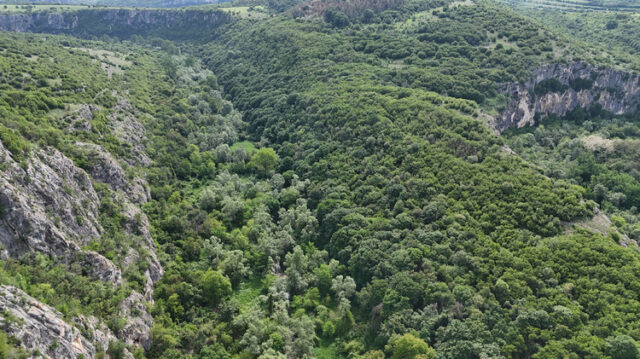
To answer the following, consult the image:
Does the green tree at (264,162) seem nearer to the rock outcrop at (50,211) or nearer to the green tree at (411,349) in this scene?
the rock outcrop at (50,211)

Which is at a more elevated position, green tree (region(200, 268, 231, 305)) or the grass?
green tree (region(200, 268, 231, 305))

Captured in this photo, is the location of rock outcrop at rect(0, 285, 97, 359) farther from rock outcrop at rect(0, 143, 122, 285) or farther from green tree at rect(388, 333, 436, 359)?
green tree at rect(388, 333, 436, 359)

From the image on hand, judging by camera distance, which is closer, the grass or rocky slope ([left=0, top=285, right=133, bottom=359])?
rocky slope ([left=0, top=285, right=133, bottom=359])

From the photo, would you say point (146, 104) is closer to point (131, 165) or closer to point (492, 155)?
point (131, 165)

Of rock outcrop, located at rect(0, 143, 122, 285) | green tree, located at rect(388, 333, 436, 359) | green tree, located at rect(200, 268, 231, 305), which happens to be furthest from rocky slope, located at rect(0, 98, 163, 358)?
green tree, located at rect(388, 333, 436, 359)

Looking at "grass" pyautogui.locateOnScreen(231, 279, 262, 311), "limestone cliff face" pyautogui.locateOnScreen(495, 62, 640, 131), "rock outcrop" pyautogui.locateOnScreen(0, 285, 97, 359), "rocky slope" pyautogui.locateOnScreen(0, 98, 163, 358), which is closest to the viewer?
"rock outcrop" pyautogui.locateOnScreen(0, 285, 97, 359)

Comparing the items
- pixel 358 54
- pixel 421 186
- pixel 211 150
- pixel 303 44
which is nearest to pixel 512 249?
pixel 421 186

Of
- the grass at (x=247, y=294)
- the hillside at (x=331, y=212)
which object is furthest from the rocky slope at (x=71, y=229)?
the grass at (x=247, y=294)
